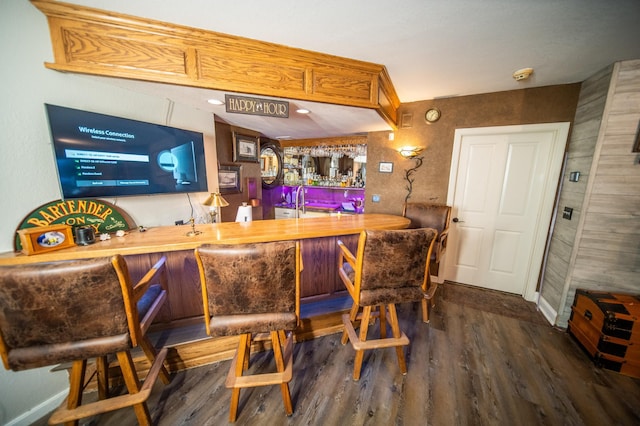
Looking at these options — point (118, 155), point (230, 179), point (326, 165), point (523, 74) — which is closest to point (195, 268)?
point (118, 155)

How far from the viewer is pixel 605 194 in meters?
1.99

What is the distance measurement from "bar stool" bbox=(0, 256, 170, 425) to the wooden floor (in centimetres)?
63

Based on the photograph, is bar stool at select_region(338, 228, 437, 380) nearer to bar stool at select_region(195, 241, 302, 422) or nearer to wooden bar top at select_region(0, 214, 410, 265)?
bar stool at select_region(195, 241, 302, 422)

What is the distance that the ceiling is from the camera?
132 centimetres

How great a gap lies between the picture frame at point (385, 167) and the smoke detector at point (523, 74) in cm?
162

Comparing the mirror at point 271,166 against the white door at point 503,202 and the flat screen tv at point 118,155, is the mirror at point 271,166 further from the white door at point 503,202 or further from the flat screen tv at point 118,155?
the white door at point 503,202

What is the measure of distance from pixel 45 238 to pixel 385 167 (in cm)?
365

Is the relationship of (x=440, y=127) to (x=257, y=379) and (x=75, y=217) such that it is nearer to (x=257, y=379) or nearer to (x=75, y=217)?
(x=257, y=379)

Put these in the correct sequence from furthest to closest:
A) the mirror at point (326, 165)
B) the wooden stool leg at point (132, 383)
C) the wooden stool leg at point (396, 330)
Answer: the mirror at point (326, 165), the wooden stool leg at point (396, 330), the wooden stool leg at point (132, 383)

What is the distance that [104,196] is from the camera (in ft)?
5.71

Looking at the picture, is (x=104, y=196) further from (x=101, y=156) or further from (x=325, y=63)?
(x=325, y=63)

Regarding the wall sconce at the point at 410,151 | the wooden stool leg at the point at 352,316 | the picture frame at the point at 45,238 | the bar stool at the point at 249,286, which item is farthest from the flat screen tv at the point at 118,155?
the wall sconce at the point at 410,151

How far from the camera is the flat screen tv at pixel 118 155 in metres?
1.54

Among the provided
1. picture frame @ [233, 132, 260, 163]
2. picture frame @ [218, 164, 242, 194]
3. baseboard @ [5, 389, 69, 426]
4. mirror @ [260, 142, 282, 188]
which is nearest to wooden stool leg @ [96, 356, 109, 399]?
baseboard @ [5, 389, 69, 426]
